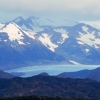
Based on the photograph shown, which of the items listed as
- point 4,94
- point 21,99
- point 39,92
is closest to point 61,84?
point 39,92

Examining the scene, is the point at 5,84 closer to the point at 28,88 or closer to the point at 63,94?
the point at 28,88

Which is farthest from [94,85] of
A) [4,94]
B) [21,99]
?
[21,99]

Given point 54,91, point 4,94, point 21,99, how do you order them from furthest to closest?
1. point 54,91
2. point 4,94
3. point 21,99

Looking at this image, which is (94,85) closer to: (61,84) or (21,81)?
(61,84)

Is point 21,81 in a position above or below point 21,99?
above

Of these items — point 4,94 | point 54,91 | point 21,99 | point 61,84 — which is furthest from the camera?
point 61,84

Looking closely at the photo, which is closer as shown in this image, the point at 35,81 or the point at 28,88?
the point at 28,88
